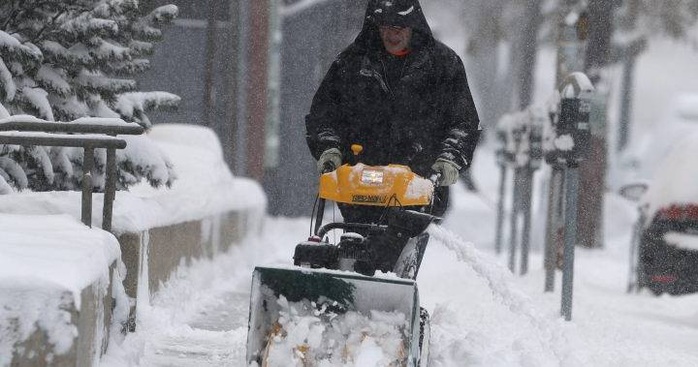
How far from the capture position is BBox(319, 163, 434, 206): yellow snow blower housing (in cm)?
587

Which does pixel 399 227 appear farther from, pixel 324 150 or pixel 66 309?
pixel 66 309

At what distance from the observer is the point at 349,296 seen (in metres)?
5.77

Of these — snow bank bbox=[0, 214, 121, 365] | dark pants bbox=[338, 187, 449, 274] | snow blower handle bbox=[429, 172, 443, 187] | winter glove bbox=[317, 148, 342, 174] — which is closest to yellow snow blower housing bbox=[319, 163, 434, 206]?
dark pants bbox=[338, 187, 449, 274]

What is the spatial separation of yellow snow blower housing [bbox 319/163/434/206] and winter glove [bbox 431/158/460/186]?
329 millimetres

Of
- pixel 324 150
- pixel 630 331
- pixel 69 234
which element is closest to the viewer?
pixel 69 234

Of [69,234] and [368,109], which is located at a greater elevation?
[368,109]

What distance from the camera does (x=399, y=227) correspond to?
5.86m

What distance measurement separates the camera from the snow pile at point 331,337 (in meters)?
5.75

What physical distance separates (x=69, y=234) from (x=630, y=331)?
5392 millimetres

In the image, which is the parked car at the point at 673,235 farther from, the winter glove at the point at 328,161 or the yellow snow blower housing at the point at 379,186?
the yellow snow blower housing at the point at 379,186

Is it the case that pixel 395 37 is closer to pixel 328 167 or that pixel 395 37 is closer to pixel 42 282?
pixel 328 167

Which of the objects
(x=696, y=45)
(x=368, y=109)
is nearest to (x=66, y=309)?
(x=368, y=109)

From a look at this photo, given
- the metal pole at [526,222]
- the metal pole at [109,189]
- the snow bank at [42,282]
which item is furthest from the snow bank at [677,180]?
the snow bank at [42,282]

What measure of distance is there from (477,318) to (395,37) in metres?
3.96
